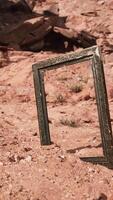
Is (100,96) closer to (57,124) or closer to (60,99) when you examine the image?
(57,124)

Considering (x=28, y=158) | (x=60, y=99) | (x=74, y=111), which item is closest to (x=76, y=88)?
(x=60, y=99)

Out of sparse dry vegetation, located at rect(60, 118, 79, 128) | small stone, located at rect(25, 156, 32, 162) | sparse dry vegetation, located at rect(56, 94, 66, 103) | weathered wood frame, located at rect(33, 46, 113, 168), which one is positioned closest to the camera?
small stone, located at rect(25, 156, 32, 162)

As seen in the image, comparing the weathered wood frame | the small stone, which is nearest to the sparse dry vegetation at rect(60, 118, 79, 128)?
the weathered wood frame

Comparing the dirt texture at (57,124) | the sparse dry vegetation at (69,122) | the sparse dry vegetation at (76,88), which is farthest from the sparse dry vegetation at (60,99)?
the sparse dry vegetation at (69,122)

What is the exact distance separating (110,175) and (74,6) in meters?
15.9

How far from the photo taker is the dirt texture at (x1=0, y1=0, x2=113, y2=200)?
500cm

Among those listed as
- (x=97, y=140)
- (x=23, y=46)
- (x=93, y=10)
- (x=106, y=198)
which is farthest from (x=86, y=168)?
(x=93, y=10)

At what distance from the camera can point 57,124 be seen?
31.1 feet

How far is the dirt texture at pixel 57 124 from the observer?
5004mm

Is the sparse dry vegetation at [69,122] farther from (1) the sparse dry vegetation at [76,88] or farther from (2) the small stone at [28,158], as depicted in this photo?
(2) the small stone at [28,158]

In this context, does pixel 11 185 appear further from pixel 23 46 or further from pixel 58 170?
pixel 23 46

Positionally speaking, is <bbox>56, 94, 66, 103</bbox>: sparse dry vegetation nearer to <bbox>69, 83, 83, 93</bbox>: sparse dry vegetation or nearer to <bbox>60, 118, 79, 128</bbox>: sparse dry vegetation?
<bbox>69, 83, 83, 93</bbox>: sparse dry vegetation

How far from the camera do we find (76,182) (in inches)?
204

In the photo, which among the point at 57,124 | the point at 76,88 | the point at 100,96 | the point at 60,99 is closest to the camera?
the point at 100,96
